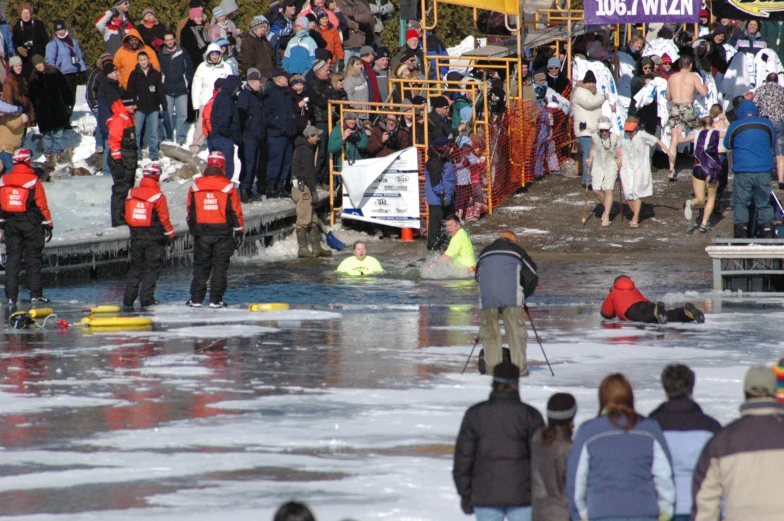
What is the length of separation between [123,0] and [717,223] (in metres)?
10.8

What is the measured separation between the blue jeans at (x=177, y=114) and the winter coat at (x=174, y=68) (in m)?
0.24

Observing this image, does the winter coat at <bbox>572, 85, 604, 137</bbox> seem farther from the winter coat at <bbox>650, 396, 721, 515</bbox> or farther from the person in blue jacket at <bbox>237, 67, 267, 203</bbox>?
the winter coat at <bbox>650, 396, 721, 515</bbox>

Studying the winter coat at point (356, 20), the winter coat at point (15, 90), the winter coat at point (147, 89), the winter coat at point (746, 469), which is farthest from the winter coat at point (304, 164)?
the winter coat at point (746, 469)

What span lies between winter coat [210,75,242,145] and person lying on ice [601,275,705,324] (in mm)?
8084

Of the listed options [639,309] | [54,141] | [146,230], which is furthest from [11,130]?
[639,309]

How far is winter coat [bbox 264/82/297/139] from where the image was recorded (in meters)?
21.6

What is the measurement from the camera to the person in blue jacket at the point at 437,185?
20.9m

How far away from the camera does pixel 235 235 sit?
16.0 m

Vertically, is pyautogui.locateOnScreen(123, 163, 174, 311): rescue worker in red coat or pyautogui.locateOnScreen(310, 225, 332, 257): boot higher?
pyautogui.locateOnScreen(123, 163, 174, 311): rescue worker in red coat

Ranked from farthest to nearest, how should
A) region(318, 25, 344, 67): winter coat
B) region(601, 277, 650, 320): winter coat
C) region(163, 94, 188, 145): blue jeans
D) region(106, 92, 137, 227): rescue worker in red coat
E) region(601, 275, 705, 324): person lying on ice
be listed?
region(318, 25, 344, 67): winter coat → region(163, 94, 188, 145): blue jeans → region(106, 92, 137, 227): rescue worker in red coat → region(601, 277, 650, 320): winter coat → region(601, 275, 705, 324): person lying on ice

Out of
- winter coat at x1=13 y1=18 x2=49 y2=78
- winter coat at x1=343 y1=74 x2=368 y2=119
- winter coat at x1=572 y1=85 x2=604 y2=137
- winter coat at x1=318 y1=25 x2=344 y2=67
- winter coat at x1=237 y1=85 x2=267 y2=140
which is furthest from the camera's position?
winter coat at x1=318 y1=25 x2=344 y2=67

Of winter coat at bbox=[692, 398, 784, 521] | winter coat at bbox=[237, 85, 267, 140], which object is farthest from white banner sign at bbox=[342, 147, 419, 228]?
winter coat at bbox=[692, 398, 784, 521]

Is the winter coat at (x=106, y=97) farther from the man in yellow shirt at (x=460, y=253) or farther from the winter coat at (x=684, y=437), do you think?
the winter coat at (x=684, y=437)

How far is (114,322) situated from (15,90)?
8995 mm
